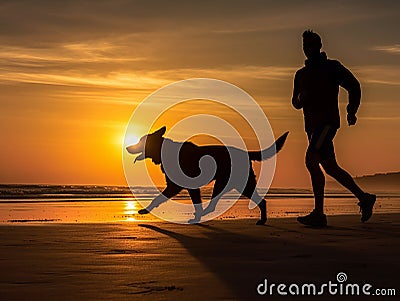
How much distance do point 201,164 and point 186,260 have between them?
499cm

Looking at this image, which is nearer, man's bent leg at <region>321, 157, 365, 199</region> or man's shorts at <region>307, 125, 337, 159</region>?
man's shorts at <region>307, 125, 337, 159</region>

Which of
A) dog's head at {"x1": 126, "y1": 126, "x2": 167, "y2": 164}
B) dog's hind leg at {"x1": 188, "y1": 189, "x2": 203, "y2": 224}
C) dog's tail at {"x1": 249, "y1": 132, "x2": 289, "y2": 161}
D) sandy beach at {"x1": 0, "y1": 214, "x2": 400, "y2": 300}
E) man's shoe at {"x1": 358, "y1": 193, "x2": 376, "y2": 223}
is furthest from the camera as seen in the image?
dog's head at {"x1": 126, "y1": 126, "x2": 167, "y2": 164}

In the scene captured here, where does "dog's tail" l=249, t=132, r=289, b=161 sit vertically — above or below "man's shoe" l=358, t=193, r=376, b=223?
above

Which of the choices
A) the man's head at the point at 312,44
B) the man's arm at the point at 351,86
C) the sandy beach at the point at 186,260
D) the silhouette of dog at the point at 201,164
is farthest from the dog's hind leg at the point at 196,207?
the man's head at the point at 312,44

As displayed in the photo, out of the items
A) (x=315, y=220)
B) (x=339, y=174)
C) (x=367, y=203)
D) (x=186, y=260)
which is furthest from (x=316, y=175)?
(x=186, y=260)

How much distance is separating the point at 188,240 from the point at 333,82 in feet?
9.99

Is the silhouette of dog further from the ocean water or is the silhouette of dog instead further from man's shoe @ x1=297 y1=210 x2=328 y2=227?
man's shoe @ x1=297 y1=210 x2=328 y2=227

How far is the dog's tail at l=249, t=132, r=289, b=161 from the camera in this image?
10.3 m

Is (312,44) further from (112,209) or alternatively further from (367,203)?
(112,209)

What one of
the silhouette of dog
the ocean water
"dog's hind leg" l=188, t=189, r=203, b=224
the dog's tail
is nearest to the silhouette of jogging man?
the dog's tail

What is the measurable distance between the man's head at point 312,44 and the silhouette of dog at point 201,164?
146 cm

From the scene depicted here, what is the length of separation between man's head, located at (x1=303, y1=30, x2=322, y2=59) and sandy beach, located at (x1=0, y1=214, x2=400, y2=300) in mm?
2246

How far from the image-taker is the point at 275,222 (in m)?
10.5

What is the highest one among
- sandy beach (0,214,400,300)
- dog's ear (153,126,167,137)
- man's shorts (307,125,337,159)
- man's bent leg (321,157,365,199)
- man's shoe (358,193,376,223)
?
dog's ear (153,126,167,137)
